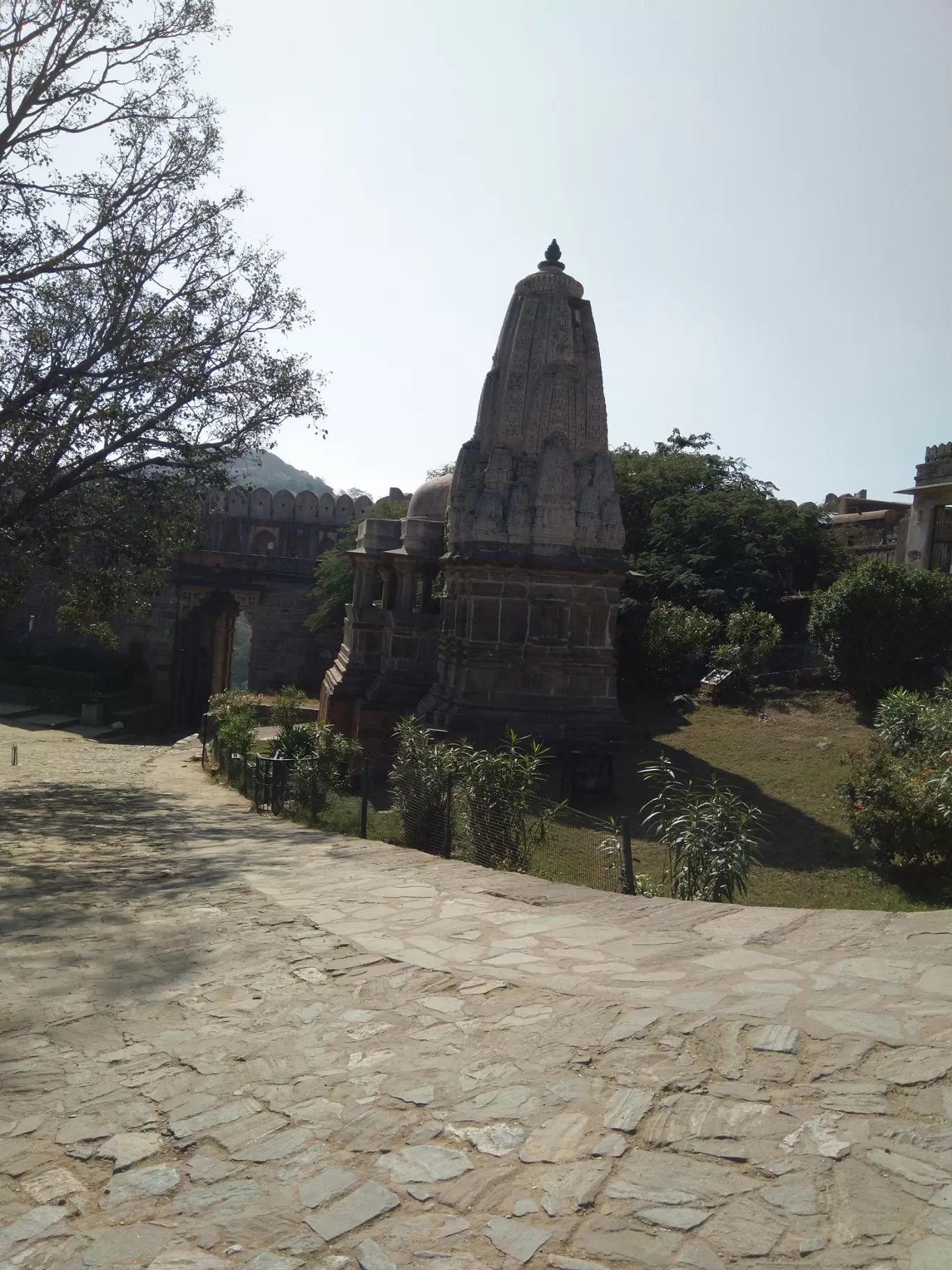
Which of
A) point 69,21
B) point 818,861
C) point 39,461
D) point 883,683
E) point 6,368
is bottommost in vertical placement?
point 818,861

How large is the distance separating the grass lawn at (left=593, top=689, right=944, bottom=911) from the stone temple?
4.82ft

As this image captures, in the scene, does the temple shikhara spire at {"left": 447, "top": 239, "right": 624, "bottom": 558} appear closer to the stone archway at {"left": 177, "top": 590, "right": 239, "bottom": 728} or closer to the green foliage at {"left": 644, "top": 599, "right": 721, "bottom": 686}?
the green foliage at {"left": 644, "top": 599, "right": 721, "bottom": 686}

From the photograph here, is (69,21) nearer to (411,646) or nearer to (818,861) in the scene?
(411,646)

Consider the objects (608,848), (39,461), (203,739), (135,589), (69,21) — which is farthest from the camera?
(203,739)

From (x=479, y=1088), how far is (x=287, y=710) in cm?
1348

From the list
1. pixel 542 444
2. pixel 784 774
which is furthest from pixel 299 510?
pixel 784 774

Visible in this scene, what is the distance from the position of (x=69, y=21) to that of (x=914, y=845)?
10.9 meters

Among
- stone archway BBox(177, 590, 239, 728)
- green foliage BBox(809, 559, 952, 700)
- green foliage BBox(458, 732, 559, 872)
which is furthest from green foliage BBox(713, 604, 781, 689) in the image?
stone archway BBox(177, 590, 239, 728)

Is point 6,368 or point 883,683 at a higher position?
point 6,368

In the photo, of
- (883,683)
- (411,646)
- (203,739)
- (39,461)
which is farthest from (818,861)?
(203,739)

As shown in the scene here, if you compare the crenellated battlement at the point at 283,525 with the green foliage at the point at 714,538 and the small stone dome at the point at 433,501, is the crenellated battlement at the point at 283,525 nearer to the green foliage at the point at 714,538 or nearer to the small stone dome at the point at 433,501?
the green foliage at the point at 714,538

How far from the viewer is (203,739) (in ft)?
56.1

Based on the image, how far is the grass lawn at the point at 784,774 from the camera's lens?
8.53 m

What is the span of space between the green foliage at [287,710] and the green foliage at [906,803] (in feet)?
26.0
